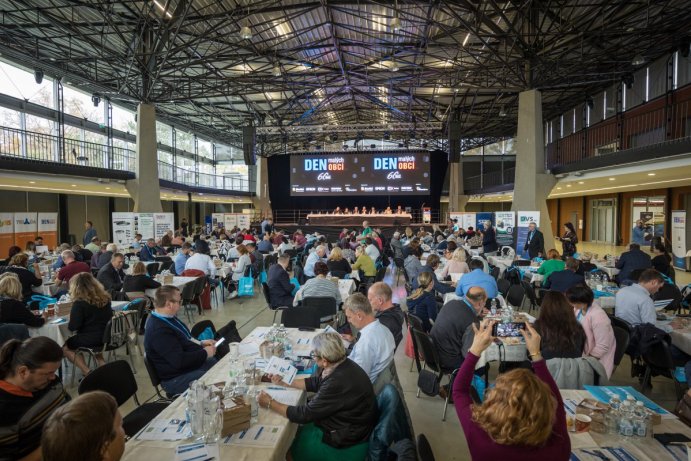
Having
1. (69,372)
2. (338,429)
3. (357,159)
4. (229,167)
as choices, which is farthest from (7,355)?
(229,167)

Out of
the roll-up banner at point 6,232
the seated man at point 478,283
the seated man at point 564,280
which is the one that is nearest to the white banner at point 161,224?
the roll-up banner at point 6,232

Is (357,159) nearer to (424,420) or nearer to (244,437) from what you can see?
(424,420)

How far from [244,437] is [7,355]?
1.53 meters

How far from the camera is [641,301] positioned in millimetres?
4324

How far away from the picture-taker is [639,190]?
1767cm

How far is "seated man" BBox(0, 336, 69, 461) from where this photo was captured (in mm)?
2123

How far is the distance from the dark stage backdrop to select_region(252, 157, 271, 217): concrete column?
0.68 m

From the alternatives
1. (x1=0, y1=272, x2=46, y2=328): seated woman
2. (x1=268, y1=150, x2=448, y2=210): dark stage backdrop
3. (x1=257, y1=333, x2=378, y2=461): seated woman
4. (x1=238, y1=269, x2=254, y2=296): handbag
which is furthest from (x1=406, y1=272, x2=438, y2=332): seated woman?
(x1=268, y1=150, x2=448, y2=210): dark stage backdrop

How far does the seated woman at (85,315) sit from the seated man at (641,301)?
5842 mm

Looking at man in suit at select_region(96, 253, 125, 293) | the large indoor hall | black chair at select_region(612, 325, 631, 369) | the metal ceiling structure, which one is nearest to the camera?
the large indoor hall

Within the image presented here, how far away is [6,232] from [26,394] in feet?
49.6

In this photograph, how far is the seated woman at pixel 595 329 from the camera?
11.5 feet

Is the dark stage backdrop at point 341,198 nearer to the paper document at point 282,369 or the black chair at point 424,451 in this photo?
the paper document at point 282,369

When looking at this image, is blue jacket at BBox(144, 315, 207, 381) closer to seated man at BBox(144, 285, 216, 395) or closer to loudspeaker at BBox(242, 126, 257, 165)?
seated man at BBox(144, 285, 216, 395)
